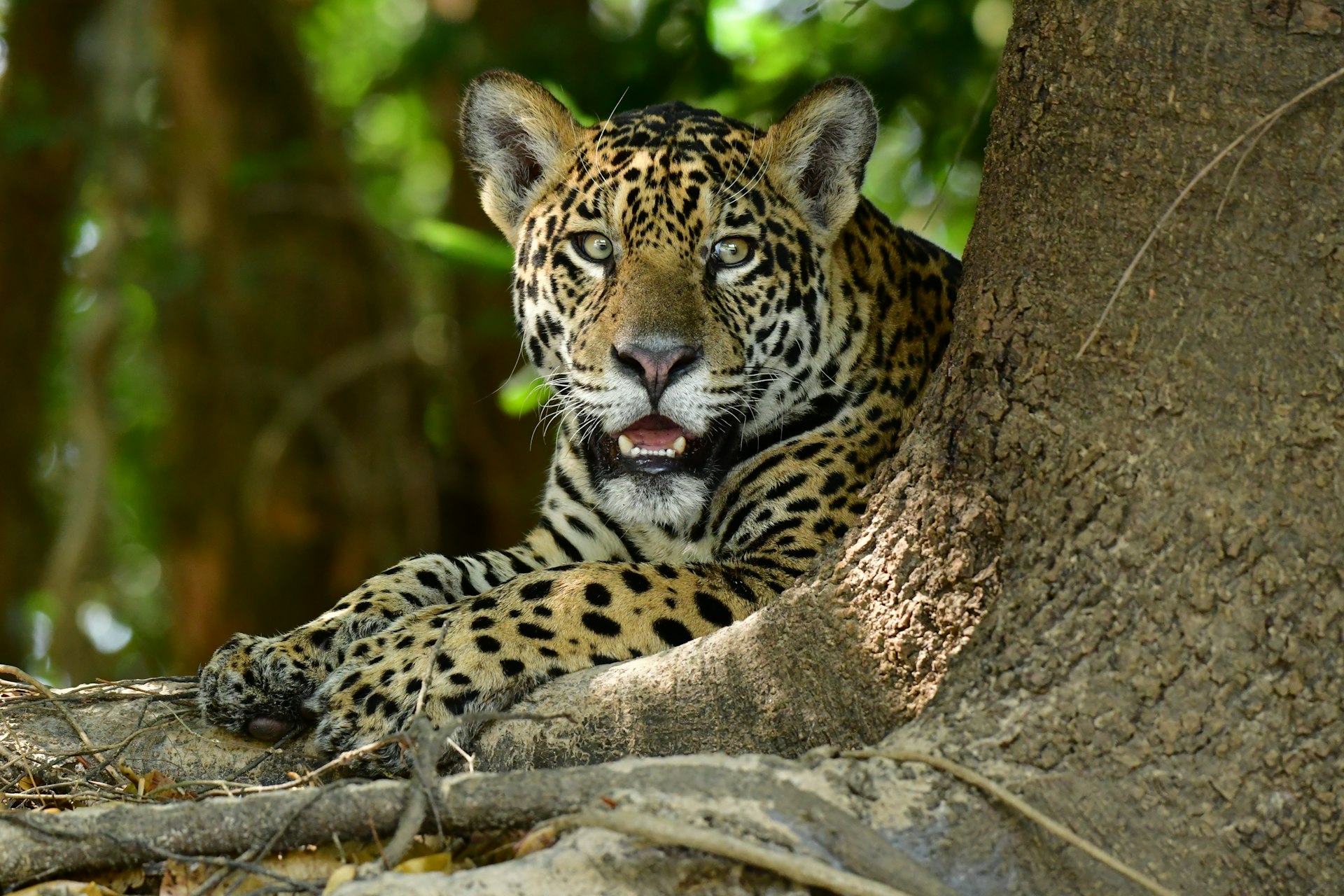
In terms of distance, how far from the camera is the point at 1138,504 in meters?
3.87

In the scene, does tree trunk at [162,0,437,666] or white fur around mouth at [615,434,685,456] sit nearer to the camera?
white fur around mouth at [615,434,685,456]

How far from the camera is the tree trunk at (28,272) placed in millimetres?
14516

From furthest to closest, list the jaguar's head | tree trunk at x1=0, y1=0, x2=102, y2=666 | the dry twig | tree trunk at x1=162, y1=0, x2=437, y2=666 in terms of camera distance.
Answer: tree trunk at x1=0, y1=0, x2=102, y2=666, tree trunk at x1=162, y1=0, x2=437, y2=666, the jaguar's head, the dry twig

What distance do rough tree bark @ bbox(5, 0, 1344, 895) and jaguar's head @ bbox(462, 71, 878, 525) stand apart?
2.03 meters

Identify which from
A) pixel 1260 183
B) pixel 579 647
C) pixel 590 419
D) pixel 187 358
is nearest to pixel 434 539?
pixel 187 358

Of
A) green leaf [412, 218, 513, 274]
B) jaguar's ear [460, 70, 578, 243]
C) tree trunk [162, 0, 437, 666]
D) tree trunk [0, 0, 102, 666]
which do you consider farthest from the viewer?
tree trunk [0, 0, 102, 666]

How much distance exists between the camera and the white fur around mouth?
6.29 metres

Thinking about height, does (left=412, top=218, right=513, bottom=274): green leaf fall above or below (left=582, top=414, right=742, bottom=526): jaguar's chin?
above

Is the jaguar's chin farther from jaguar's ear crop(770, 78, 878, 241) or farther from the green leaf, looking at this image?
the green leaf

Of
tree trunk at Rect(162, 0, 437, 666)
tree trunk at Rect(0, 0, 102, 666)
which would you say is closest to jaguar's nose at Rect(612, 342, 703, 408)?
tree trunk at Rect(162, 0, 437, 666)

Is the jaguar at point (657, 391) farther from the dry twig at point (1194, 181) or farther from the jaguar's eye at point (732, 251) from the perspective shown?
the dry twig at point (1194, 181)

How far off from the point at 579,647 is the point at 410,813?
5.31 ft

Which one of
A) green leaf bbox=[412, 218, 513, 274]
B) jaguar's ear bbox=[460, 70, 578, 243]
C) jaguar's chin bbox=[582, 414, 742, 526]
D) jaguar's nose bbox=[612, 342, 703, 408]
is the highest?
jaguar's ear bbox=[460, 70, 578, 243]

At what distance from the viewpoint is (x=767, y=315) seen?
6.50 metres
